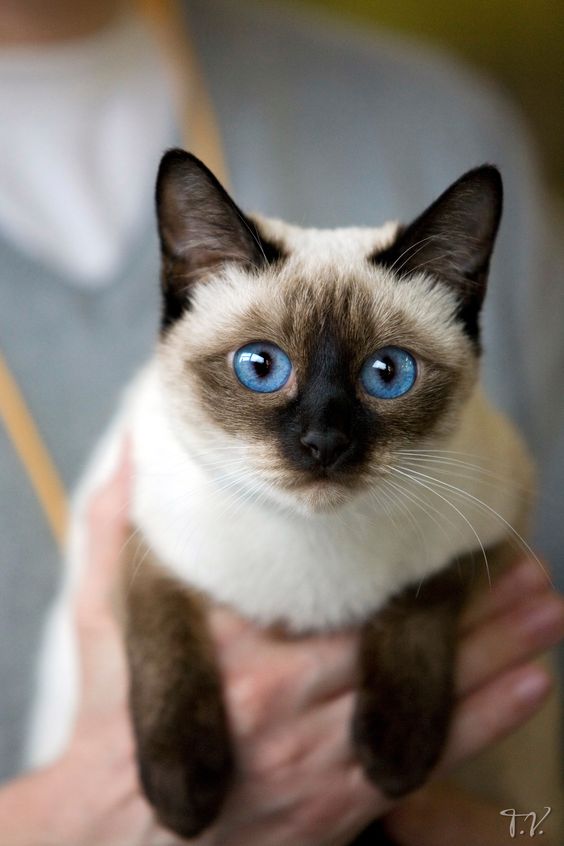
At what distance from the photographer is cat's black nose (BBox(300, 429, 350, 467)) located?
2.63 feet

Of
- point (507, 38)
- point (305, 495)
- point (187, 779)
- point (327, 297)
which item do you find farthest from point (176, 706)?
point (507, 38)

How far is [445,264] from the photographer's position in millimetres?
896

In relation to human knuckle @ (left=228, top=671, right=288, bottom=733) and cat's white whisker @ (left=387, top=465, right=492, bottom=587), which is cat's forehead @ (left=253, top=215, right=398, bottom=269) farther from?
human knuckle @ (left=228, top=671, right=288, bottom=733)

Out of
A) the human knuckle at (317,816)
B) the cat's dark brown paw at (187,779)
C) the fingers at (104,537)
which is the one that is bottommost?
the human knuckle at (317,816)

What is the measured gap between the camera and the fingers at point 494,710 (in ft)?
3.83

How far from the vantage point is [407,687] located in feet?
3.59

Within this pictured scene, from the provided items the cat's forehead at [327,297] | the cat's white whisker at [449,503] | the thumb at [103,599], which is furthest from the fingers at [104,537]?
the cat's white whisker at [449,503]

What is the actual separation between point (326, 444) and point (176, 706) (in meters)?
0.54

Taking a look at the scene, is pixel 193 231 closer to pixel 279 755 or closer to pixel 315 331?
pixel 315 331

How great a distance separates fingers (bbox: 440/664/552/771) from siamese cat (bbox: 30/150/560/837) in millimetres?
89

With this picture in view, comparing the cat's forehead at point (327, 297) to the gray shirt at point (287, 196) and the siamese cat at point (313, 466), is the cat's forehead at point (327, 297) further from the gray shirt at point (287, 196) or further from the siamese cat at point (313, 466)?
the gray shirt at point (287, 196)

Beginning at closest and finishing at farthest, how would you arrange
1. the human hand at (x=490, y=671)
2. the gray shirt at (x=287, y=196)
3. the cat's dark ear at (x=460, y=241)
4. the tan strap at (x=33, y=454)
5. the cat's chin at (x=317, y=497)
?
the cat's dark ear at (x=460, y=241)
the cat's chin at (x=317, y=497)
the human hand at (x=490, y=671)
the gray shirt at (x=287, y=196)
the tan strap at (x=33, y=454)

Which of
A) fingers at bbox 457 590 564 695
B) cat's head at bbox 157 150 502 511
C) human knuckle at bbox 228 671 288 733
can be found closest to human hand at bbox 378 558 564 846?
fingers at bbox 457 590 564 695

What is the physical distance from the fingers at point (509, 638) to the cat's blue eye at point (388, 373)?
0.60 metres
